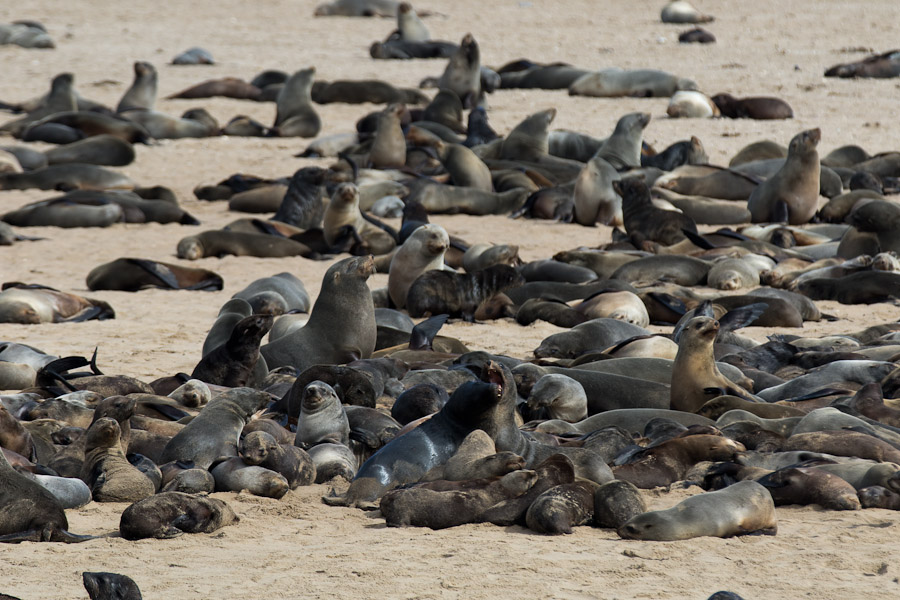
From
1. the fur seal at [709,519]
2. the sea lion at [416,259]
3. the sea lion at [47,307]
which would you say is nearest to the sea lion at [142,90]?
the sea lion at [47,307]

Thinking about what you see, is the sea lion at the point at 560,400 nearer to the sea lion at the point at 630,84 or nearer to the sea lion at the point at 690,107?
the sea lion at the point at 690,107

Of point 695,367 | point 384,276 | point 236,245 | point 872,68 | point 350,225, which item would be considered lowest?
point 384,276

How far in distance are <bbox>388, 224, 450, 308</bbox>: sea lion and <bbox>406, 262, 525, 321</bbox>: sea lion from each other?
0.27 metres

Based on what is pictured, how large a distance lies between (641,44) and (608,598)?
18215mm

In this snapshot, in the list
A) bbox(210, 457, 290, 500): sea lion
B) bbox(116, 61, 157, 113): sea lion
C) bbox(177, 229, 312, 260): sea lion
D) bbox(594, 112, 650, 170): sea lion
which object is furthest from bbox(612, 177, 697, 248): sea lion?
bbox(116, 61, 157, 113): sea lion

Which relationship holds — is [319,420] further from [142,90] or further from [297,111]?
[142,90]

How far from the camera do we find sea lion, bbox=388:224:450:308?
7.78 metres

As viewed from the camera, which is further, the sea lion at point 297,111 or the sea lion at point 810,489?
the sea lion at point 297,111

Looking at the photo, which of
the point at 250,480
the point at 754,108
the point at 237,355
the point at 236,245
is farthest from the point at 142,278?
the point at 754,108

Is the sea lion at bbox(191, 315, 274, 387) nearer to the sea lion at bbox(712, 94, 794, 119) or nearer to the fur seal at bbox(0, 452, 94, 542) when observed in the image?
the fur seal at bbox(0, 452, 94, 542)

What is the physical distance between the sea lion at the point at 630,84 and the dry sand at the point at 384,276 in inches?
9.3

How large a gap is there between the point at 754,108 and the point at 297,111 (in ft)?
17.9

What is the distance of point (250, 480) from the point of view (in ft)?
12.7

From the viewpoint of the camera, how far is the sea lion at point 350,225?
9.53 metres
